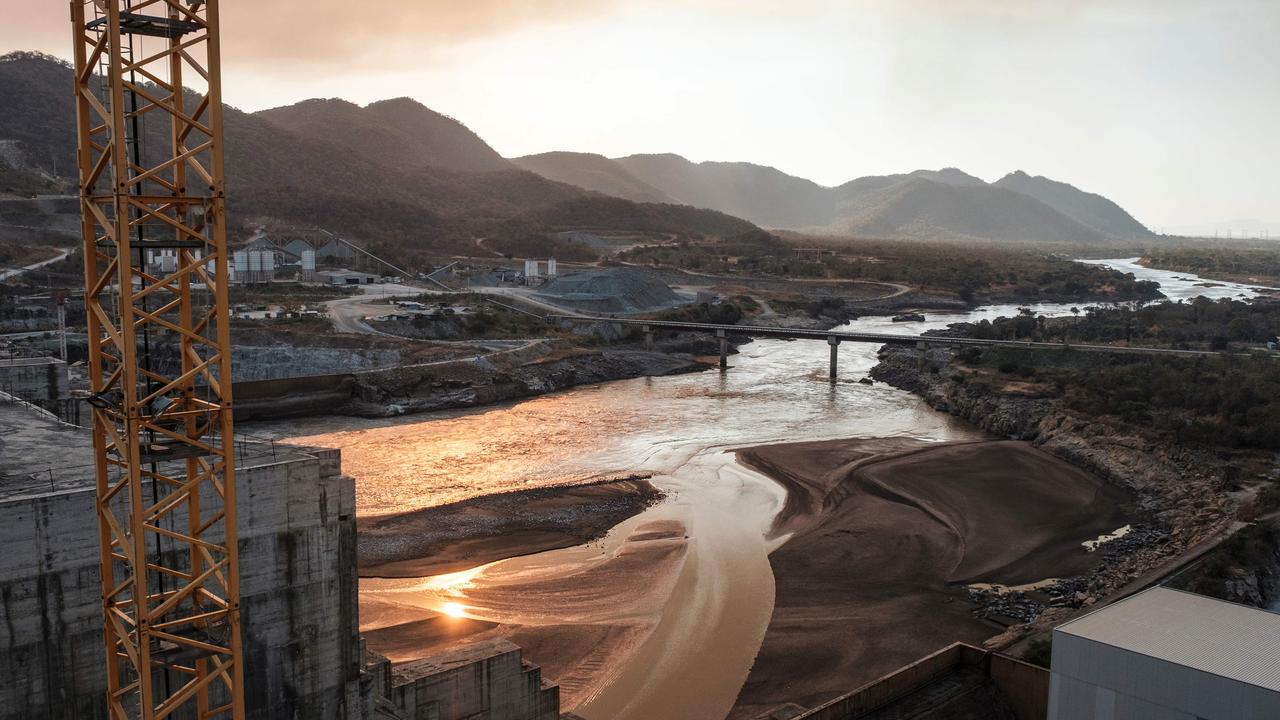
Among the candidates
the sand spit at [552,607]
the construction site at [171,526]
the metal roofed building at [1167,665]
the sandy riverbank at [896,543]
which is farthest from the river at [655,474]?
the metal roofed building at [1167,665]

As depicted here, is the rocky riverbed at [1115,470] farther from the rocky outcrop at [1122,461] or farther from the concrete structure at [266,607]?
the concrete structure at [266,607]

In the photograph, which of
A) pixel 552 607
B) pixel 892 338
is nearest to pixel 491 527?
pixel 552 607

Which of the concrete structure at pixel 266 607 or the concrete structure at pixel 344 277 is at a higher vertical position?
the concrete structure at pixel 344 277

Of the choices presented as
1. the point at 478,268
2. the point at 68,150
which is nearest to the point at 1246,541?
the point at 478,268

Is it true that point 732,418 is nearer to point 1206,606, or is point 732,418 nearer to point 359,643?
point 1206,606

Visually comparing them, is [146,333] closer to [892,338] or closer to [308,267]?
[892,338]

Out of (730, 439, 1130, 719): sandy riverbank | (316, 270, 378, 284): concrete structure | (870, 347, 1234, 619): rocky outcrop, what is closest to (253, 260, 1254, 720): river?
(730, 439, 1130, 719): sandy riverbank

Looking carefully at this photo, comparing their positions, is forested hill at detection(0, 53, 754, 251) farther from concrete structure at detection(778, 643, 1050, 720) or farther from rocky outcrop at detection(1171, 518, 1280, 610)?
rocky outcrop at detection(1171, 518, 1280, 610)
